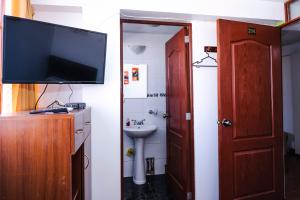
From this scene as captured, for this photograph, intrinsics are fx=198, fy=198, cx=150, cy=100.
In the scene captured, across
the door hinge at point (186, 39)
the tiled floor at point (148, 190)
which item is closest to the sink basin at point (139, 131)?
the tiled floor at point (148, 190)

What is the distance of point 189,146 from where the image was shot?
86.4 inches

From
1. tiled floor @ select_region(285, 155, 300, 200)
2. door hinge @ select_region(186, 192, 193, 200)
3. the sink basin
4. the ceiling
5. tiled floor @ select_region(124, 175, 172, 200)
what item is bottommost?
tiled floor @ select_region(124, 175, 172, 200)

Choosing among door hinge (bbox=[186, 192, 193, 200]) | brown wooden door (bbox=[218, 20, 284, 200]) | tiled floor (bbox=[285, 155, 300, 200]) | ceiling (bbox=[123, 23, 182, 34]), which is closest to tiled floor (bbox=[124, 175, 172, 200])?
door hinge (bbox=[186, 192, 193, 200])

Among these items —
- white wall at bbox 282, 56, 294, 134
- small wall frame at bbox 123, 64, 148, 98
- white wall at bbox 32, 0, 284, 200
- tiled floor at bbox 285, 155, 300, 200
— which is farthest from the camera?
white wall at bbox 282, 56, 294, 134

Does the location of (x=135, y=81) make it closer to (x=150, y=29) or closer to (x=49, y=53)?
(x=150, y=29)

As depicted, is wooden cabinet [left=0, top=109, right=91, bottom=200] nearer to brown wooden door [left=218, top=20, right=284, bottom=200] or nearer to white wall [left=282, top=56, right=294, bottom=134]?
brown wooden door [left=218, top=20, right=284, bottom=200]

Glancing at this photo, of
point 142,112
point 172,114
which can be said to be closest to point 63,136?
point 172,114

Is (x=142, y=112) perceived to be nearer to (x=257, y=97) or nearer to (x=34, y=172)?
(x=257, y=97)

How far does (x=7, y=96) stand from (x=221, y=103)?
68.3 inches

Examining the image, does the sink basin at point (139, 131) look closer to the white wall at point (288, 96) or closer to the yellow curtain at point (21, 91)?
the yellow curtain at point (21, 91)

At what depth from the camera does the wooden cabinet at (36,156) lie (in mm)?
1030

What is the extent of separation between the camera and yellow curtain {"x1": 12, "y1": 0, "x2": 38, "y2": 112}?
1385 millimetres

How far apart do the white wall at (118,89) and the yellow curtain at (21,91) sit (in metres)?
0.35

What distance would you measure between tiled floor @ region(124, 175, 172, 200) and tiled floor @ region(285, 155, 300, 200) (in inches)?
60.3
